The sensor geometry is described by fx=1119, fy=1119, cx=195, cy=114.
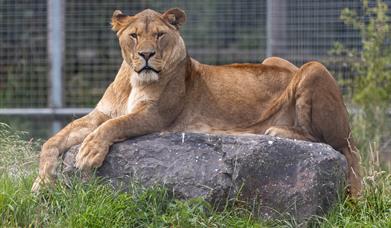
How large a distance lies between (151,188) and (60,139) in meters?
0.77

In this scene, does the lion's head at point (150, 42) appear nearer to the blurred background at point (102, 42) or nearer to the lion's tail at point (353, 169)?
the lion's tail at point (353, 169)

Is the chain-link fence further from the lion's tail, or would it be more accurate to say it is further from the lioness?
the lion's tail

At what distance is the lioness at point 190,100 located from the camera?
6.85m

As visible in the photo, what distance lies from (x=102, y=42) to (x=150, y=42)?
188 inches

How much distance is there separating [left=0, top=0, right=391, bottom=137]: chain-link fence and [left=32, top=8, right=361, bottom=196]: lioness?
12.6 ft

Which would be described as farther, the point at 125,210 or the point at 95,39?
the point at 95,39

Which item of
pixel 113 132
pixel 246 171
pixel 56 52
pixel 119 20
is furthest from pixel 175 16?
pixel 56 52

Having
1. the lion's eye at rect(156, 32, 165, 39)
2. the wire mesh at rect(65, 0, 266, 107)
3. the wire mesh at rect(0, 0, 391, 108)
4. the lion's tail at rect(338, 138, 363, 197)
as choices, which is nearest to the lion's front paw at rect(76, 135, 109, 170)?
the lion's eye at rect(156, 32, 165, 39)

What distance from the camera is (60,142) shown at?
6820mm

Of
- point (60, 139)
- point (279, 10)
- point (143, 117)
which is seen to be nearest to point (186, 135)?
point (143, 117)

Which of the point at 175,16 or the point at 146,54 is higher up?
the point at 175,16

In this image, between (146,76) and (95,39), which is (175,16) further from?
(95,39)

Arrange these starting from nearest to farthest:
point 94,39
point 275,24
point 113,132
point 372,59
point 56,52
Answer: point 113,132 → point 372,59 → point 56,52 → point 275,24 → point 94,39

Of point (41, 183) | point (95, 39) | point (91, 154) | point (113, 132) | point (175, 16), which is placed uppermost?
point (175, 16)
